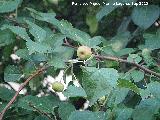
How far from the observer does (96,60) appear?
1188 millimetres

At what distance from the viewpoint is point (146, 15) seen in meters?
1.65

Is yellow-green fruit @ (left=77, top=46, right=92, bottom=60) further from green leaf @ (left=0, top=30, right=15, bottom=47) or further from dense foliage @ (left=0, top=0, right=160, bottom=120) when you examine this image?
green leaf @ (left=0, top=30, right=15, bottom=47)

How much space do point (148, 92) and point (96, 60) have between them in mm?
219

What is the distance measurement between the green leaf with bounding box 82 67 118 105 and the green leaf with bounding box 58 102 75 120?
243 millimetres

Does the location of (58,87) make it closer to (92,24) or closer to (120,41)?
(120,41)

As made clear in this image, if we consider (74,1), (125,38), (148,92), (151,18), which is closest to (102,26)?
(74,1)

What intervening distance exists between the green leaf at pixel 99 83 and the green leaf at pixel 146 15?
737mm

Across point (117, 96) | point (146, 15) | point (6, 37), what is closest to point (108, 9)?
point (146, 15)

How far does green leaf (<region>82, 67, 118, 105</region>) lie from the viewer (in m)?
0.90

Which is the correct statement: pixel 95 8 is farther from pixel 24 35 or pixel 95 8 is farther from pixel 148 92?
pixel 148 92

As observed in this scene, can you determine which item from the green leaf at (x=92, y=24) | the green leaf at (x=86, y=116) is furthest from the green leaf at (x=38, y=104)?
the green leaf at (x=92, y=24)

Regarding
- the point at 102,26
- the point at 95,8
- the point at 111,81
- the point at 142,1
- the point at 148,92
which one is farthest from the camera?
the point at 102,26

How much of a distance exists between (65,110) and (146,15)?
646mm

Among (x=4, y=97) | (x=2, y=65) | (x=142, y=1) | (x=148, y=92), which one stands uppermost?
(x=142, y=1)
